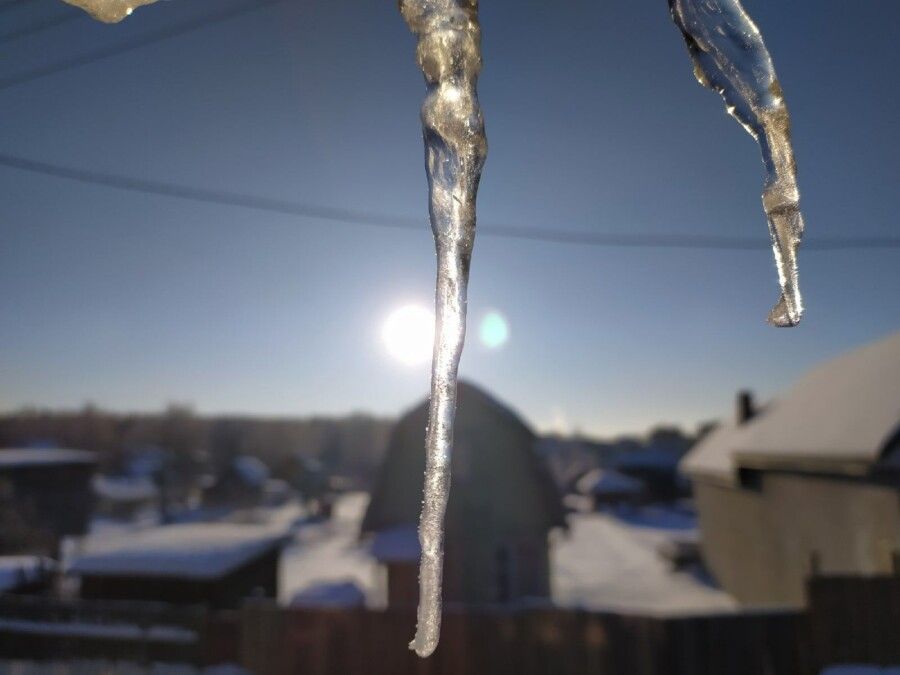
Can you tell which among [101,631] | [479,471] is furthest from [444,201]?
[479,471]

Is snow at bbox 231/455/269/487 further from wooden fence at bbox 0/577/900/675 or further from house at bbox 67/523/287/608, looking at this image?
wooden fence at bbox 0/577/900/675

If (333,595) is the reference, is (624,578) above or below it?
below

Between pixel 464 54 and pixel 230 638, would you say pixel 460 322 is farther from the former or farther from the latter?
pixel 230 638

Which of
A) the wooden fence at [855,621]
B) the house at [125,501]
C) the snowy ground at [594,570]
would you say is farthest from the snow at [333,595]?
the house at [125,501]

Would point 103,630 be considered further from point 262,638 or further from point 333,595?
point 333,595

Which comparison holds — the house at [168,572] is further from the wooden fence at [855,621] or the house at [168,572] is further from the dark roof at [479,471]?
the wooden fence at [855,621]

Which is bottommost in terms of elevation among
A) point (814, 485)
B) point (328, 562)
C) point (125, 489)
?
point (328, 562)

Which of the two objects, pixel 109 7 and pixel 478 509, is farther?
pixel 478 509
